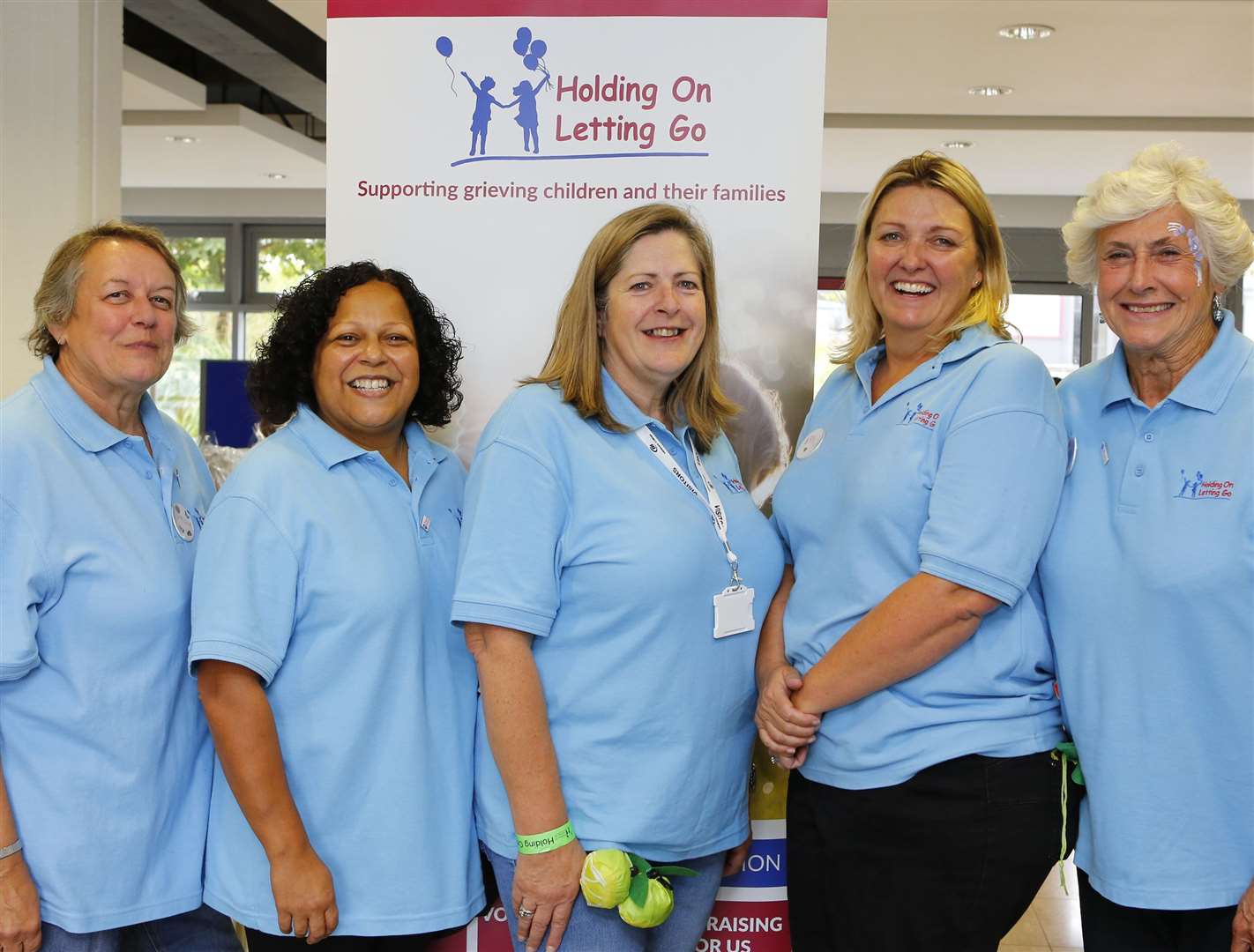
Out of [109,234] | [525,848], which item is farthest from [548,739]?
[109,234]

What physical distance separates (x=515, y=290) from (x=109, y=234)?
32.1 inches

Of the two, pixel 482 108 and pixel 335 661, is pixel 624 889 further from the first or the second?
pixel 482 108

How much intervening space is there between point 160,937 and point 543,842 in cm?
71

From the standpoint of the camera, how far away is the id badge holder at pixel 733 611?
189 centimetres

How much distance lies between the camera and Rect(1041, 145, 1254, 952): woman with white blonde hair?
1735 mm

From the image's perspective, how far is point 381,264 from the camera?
2.48m

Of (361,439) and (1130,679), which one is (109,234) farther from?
(1130,679)

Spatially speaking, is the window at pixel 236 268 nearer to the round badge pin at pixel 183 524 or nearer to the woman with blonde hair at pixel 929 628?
the round badge pin at pixel 183 524

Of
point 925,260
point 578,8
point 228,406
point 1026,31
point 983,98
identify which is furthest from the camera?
point 983,98

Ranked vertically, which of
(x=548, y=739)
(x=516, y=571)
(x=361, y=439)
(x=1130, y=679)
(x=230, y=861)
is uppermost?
(x=361, y=439)

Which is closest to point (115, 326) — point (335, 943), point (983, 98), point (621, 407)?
point (621, 407)

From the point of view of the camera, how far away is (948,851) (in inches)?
70.9

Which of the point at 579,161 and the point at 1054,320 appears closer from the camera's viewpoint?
the point at 579,161

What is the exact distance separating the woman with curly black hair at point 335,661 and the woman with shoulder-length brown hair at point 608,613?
113 mm
